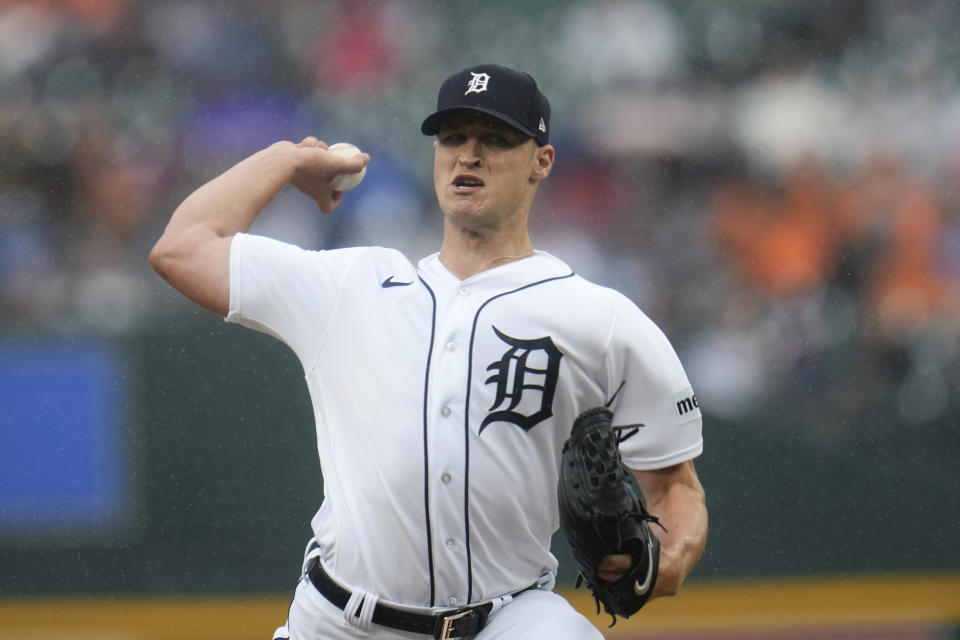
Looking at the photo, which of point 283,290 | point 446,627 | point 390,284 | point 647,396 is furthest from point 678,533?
point 283,290

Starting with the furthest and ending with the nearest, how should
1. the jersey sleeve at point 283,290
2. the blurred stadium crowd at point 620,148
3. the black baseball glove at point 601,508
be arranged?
1. the blurred stadium crowd at point 620,148
2. the jersey sleeve at point 283,290
3. the black baseball glove at point 601,508

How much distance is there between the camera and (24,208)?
22.4 ft

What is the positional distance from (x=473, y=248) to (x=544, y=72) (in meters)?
4.81

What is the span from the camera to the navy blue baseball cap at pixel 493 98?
9.18 feet

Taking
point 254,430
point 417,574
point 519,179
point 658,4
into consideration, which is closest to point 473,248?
point 519,179

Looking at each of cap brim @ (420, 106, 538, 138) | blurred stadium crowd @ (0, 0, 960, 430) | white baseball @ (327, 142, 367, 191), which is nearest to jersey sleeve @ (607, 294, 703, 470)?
cap brim @ (420, 106, 538, 138)

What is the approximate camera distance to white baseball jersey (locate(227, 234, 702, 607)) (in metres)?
2.65

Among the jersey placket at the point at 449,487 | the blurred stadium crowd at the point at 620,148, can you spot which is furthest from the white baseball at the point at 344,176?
Answer: the blurred stadium crowd at the point at 620,148

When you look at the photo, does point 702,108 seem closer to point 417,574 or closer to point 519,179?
point 519,179

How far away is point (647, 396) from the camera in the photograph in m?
2.77

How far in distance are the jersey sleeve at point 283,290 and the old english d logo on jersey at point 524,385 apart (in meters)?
0.40

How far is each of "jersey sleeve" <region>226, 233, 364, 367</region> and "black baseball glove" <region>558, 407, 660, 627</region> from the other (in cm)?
66

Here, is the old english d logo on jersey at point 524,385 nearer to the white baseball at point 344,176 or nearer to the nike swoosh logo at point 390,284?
the nike swoosh logo at point 390,284

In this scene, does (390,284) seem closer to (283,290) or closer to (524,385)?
(283,290)
